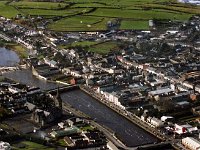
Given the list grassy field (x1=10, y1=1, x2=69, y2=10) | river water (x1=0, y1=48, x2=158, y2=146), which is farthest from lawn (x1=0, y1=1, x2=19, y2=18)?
river water (x1=0, y1=48, x2=158, y2=146)

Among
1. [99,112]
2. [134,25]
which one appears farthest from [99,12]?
[99,112]

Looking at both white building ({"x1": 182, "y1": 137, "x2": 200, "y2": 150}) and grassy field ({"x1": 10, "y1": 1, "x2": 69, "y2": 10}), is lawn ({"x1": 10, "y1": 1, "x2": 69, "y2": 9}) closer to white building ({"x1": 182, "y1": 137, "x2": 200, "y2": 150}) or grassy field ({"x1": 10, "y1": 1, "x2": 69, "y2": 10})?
grassy field ({"x1": 10, "y1": 1, "x2": 69, "y2": 10})

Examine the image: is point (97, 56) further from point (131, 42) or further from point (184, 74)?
point (184, 74)

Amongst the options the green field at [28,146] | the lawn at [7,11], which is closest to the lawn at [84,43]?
the lawn at [7,11]

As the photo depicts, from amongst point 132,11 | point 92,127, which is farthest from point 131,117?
point 132,11

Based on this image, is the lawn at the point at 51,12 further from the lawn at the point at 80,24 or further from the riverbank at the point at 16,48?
the riverbank at the point at 16,48

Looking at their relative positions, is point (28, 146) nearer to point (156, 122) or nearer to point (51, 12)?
point (156, 122)
